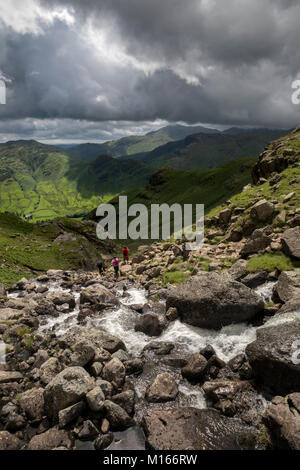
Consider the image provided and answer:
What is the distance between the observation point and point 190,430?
12023 mm

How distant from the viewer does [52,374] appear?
15695 mm

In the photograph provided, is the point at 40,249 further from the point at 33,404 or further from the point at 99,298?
the point at 33,404

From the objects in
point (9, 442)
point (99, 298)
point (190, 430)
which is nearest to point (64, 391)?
point (9, 442)

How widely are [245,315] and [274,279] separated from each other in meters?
5.34

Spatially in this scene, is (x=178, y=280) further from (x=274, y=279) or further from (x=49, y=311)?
(x=49, y=311)

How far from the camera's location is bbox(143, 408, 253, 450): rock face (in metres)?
11.4

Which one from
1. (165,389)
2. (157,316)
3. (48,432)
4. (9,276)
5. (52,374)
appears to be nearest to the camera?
(48,432)

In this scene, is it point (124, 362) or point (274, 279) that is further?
point (274, 279)

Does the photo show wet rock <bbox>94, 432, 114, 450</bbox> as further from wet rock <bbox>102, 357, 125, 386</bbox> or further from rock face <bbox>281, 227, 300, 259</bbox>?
rock face <bbox>281, 227, 300, 259</bbox>

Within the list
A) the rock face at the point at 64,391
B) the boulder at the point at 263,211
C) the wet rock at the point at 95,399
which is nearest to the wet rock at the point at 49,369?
the rock face at the point at 64,391

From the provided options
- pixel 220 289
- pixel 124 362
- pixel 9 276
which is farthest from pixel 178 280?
pixel 9 276

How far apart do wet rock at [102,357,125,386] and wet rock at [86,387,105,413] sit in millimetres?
1699

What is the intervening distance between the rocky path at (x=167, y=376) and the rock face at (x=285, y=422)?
0.14 ft

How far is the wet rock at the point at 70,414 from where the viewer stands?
41.1 feet
